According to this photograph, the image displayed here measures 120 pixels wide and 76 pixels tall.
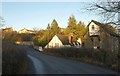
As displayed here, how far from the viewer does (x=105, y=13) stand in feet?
100

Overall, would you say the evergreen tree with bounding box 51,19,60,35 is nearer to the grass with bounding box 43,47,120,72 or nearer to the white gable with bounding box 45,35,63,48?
the white gable with bounding box 45,35,63,48

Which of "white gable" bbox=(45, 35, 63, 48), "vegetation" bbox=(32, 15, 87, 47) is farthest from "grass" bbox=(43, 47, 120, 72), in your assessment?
"vegetation" bbox=(32, 15, 87, 47)

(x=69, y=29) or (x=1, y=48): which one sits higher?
(x=69, y=29)

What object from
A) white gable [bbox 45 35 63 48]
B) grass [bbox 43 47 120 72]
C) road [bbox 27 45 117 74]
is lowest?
road [bbox 27 45 117 74]

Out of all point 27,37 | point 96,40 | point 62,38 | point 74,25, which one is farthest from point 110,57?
point 27,37

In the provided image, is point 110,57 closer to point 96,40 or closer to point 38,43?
point 96,40

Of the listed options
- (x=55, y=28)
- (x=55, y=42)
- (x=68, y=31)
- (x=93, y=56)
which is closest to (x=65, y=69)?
(x=93, y=56)

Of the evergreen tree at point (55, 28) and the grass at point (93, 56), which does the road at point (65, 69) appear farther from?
the evergreen tree at point (55, 28)

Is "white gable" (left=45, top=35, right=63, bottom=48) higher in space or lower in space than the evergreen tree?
lower

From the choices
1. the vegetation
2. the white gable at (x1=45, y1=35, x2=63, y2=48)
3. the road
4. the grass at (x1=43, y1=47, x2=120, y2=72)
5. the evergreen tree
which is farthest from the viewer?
the evergreen tree

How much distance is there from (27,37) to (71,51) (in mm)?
82731

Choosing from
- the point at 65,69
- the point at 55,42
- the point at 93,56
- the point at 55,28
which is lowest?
the point at 65,69

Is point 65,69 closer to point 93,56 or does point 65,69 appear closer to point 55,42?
point 93,56

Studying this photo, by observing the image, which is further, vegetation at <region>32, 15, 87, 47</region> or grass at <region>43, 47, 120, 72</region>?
vegetation at <region>32, 15, 87, 47</region>
